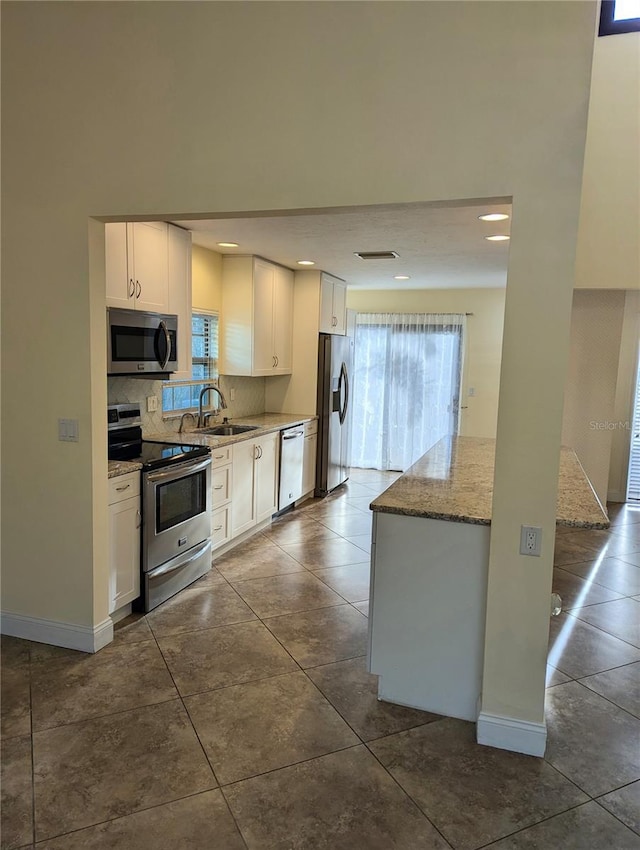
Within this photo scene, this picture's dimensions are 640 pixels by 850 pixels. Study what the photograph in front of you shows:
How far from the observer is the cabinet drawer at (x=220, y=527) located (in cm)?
411

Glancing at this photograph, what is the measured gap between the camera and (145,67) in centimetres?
250

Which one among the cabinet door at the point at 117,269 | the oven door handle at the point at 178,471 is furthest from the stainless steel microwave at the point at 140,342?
the oven door handle at the point at 178,471

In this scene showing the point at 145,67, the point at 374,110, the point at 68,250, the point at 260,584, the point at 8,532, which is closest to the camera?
the point at 374,110

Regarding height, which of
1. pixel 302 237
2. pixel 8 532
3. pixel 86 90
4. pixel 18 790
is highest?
pixel 86 90

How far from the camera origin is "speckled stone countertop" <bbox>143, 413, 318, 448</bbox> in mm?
4031

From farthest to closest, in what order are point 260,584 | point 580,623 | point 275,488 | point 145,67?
point 275,488 < point 260,584 < point 580,623 < point 145,67

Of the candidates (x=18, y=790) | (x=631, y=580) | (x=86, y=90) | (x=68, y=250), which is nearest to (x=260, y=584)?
(x=18, y=790)

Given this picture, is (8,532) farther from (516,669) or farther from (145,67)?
(516,669)

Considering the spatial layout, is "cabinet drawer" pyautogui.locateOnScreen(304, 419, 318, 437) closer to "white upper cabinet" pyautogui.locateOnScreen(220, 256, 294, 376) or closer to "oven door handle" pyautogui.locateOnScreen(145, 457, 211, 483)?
"white upper cabinet" pyautogui.locateOnScreen(220, 256, 294, 376)

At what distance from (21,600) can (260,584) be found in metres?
1.44

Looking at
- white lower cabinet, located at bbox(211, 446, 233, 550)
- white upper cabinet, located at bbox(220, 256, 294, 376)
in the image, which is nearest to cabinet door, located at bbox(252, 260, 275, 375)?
white upper cabinet, located at bbox(220, 256, 294, 376)

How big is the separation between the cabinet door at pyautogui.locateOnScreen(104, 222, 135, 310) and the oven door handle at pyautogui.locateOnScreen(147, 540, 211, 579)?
158 centimetres

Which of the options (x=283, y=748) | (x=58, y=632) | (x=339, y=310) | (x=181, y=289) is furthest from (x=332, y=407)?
(x=283, y=748)

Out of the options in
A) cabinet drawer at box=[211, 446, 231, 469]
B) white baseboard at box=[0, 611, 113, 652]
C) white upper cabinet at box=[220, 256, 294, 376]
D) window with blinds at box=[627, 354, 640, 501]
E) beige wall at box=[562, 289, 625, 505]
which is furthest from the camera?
window with blinds at box=[627, 354, 640, 501]
